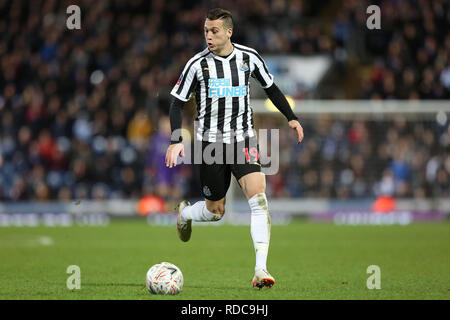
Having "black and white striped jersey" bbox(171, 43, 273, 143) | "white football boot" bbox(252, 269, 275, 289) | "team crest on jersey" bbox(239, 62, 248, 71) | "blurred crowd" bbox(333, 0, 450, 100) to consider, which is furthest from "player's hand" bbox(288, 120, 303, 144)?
"blurred crowd" bbox(333, 0, 450, 100)

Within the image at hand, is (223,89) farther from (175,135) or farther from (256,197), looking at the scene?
(256,197)

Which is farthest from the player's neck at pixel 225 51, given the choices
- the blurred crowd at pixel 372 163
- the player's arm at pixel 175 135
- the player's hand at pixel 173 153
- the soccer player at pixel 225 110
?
the blurred crowd at pixel 372 163

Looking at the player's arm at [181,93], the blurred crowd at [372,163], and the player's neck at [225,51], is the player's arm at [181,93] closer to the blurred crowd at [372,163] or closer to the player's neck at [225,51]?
the player's neck at [225,51]

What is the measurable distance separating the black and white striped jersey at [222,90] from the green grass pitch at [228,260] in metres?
1.40

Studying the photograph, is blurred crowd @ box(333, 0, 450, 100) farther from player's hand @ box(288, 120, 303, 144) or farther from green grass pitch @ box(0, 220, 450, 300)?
player's hand @ box(288, 120, 303, 144)

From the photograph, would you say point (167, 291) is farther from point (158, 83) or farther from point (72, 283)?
point (158, 83)

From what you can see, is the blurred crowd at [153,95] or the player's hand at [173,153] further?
the blurred crowd at [153,95]

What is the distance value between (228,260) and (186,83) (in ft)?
10.7

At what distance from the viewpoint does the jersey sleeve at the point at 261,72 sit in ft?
25.6

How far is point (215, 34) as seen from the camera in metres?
7.52

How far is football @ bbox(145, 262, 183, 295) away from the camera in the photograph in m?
6.92

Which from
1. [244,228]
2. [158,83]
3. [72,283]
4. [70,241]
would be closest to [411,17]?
[158,83]

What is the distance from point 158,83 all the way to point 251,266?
1199 centimetres

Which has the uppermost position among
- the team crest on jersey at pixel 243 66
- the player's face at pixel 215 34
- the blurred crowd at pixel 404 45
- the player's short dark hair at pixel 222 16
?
the blurred crowd at pixel 404 45
